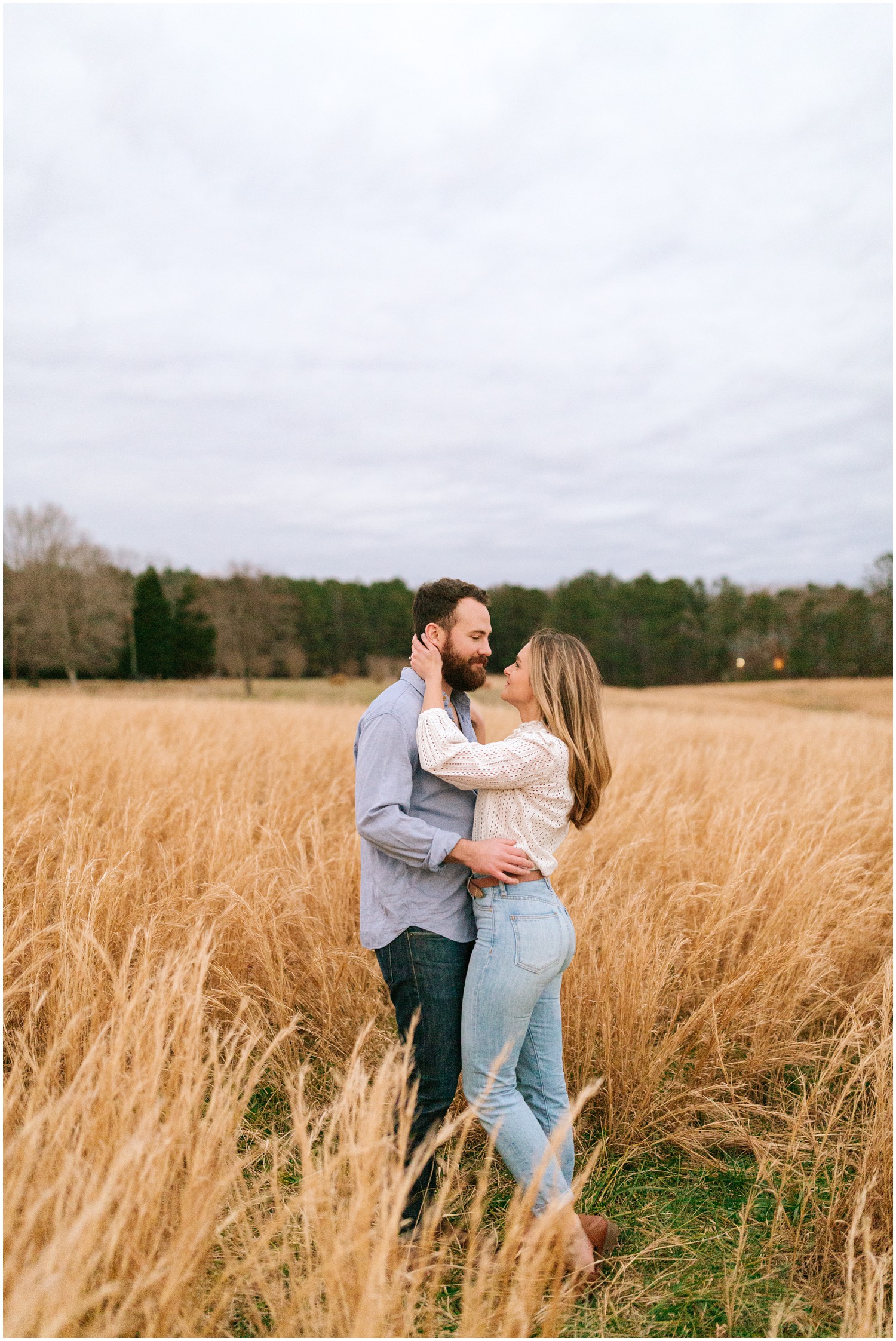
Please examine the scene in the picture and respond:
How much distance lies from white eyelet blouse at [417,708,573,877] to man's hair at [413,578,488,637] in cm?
34

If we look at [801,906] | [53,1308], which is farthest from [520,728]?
[801,906]

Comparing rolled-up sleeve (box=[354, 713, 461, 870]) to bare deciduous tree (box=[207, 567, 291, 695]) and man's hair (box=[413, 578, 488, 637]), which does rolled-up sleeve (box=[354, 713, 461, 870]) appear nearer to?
man's hair (box=[413, 578, 488, 637])

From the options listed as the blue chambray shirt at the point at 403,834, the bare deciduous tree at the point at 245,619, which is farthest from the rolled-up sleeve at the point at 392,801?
the bare deciduous tree at the point at 245,619

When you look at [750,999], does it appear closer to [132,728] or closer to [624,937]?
[624,937]

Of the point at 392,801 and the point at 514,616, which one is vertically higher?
the point at 514,616

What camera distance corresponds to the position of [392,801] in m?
2.29

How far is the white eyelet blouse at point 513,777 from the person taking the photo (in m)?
2.27

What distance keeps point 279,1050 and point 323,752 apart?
421 cm

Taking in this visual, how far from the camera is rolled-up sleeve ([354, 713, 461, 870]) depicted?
2230 mm

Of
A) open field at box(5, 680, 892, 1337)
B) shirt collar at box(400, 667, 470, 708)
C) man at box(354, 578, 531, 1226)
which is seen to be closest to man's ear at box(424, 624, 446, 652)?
man at box(354, 578, 531, 1226)

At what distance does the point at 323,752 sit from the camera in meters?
7.13

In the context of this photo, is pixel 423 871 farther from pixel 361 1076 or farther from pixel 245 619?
pixel 245 619

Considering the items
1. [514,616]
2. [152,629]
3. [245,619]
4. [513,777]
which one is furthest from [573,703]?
[514,616]

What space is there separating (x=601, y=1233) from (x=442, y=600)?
2.07 meters
